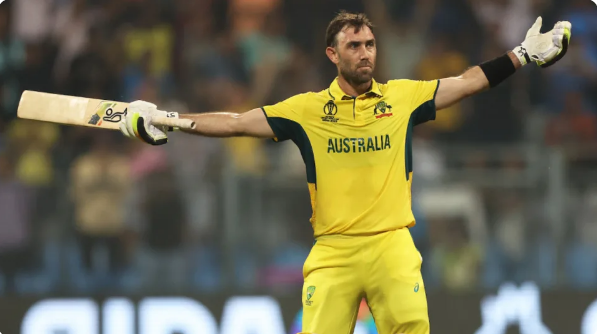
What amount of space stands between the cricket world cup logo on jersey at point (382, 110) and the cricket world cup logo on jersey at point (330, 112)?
0.23 m

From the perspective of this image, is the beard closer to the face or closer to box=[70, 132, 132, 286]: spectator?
the face

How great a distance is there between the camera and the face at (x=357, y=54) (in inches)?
235

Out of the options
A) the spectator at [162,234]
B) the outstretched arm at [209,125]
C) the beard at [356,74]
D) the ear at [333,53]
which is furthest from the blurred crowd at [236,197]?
the beard at [356,74]

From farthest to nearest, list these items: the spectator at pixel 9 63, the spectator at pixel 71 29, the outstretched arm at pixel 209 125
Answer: the spectator at pixel 71 29
the spectator at pixel 9 63
the outstretched arm at pixel 209 125

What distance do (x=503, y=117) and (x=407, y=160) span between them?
4903 mm

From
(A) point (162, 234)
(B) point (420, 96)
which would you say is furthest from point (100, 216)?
(B) point (420, 96)

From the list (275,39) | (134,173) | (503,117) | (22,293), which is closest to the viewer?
(22,293)

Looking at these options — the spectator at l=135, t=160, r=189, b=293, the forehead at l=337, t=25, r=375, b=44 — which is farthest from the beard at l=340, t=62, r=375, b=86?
the spectator at l=135, t=160, r=189, b=293

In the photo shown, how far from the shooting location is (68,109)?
6.54 m

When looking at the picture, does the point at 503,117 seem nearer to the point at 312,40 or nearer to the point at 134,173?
the point at 312,40

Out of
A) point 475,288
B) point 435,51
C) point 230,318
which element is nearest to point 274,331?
point 230,318

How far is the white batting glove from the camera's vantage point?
615 centimetres

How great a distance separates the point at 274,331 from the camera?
900 centimetres

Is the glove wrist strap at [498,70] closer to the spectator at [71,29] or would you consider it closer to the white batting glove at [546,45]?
the white batting glove at [546,45]
